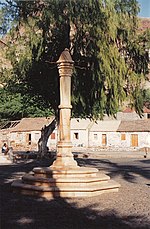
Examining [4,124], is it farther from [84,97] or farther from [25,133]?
[84,97]

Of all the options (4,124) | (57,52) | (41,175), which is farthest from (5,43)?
(4,124)

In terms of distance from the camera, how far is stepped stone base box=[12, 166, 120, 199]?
966 cm

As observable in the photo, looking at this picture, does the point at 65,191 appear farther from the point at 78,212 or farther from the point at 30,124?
the point at 30,124

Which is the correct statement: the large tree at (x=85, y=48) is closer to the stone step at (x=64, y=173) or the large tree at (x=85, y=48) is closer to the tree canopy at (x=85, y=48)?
the tree canopy at (x=85, y=48)

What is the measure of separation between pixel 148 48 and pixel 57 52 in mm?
4956

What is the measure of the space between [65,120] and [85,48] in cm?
1014

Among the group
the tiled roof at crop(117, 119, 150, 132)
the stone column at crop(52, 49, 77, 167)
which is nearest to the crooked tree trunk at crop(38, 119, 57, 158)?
the stone column at crop(52, 49, 77, 167)

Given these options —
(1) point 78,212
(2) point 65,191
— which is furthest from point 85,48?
(1) point 78,212

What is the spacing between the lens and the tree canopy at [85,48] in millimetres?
20047

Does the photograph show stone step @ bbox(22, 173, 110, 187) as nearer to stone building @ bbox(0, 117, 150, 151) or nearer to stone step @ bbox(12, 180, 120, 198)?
stone step @ bbox(12, 180, 120, 198)

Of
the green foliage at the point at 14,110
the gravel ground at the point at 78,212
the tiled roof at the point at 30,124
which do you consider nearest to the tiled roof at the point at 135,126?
the tiled roof at the point at 30,124

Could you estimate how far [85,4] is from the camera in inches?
778

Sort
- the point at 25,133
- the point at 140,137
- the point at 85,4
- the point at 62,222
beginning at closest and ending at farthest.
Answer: the point at 62,222 → the point at 85,4 → the point at 140,137 → the point at 25,133

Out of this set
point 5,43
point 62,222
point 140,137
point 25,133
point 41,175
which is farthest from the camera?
point 25,133
